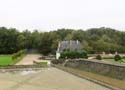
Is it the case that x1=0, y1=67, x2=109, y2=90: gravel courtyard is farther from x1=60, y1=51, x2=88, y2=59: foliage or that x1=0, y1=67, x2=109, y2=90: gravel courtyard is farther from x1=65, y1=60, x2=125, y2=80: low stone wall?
x1=60, y1=51, x2=88, y2=59: foliage

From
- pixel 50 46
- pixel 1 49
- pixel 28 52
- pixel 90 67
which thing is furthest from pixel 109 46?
pixel 90 67

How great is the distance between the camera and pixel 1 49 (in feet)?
331

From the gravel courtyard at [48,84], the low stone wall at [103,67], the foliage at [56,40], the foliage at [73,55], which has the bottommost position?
Answer: the gravel courtyard at [48,84]

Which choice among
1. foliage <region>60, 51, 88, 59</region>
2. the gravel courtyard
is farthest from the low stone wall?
foliage <region>60, 51, 88, 59</region>

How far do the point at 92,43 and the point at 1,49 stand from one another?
2759cm

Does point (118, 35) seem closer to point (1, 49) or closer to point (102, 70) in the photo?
point (1, 49)

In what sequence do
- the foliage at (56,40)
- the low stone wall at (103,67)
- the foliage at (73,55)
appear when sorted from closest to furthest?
the low stone wall at (103,67), the foliage at (73,55), the foliage at (56,40)

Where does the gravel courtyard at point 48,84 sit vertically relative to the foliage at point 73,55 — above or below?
below

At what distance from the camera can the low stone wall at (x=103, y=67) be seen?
77.0 ft

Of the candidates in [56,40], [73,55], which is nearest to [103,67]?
[73,55]

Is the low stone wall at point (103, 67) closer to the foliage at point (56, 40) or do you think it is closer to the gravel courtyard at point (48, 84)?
the gravel courtyard at point (48, 84)

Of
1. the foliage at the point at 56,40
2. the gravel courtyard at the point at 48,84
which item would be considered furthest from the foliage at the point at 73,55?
the gravel courtyard at the point at 48,84

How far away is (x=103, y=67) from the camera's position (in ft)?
94.7

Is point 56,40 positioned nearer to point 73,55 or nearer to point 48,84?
point 73,55
